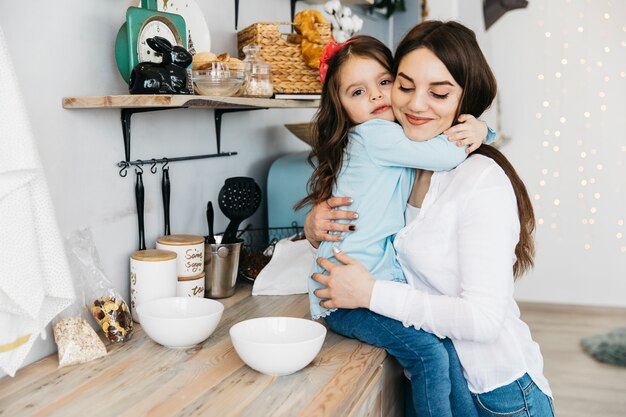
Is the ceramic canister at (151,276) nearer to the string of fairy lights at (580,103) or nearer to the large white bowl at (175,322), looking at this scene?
the large white bowl at (175,322)

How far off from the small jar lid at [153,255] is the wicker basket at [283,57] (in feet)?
2.10

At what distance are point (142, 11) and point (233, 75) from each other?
0.27 m

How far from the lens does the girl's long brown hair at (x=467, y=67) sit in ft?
4.48

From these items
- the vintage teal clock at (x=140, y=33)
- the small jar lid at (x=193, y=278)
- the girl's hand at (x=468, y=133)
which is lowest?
the small jar lid at (x=193, y=278)

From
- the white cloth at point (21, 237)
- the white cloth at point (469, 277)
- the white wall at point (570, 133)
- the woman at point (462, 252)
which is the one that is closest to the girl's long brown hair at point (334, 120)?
the woman at point (462, 252)

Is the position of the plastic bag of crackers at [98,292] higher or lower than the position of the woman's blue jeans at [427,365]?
higher

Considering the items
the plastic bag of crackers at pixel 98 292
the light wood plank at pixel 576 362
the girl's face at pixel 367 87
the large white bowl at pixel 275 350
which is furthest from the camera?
the light wood plank at pixel 576 362

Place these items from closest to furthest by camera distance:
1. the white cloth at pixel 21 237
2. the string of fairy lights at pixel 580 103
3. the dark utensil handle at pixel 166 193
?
the white cloth at pixel 21 237, the dark utensil handle at pixel 166 193, the string of fairy lights at pixel 580 103

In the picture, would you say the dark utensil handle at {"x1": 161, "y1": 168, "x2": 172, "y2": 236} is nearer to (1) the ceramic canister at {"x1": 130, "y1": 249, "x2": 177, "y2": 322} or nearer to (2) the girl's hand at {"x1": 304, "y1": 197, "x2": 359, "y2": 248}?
(1) the ceramic canister at {"x1": 130, "y1": 249, "x2": 177, "y2": 322}

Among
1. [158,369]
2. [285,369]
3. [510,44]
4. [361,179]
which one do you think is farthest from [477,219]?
[510,44]

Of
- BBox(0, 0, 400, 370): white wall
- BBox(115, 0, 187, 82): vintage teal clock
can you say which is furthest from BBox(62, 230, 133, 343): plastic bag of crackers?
BBox(115, 0, 187, 82): vintage teal clock

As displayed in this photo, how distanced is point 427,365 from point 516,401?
195 mm

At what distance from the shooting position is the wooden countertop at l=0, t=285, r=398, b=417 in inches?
43.2

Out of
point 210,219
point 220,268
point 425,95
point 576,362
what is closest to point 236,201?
point 210,219
